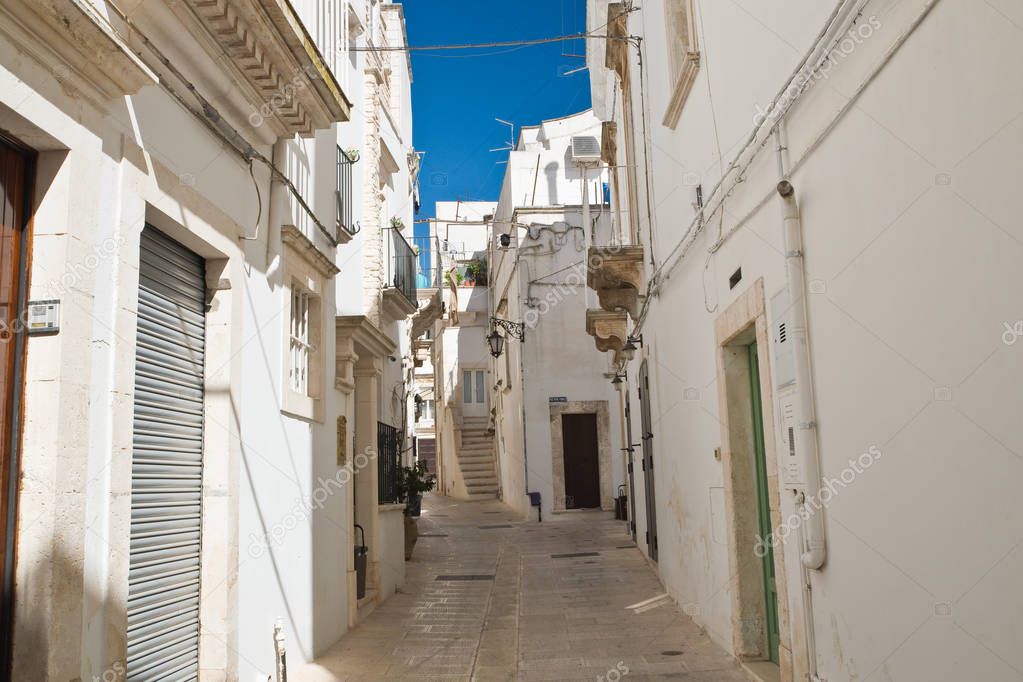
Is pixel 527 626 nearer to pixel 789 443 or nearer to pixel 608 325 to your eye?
pixel 789 443

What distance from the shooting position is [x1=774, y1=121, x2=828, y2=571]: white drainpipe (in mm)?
4586

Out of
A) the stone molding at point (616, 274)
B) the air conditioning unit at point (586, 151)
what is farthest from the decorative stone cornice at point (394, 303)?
the air conditioning unit at point (586, 151)

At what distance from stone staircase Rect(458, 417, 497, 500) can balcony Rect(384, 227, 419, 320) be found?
51.5ft

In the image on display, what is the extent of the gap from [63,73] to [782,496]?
4.43 meters

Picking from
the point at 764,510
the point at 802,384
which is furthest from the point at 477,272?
the point at 802,384

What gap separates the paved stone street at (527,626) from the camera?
682 cm

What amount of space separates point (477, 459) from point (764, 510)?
25780 millimetres

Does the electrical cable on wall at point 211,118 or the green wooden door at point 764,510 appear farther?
the green wooden door at point 764,510

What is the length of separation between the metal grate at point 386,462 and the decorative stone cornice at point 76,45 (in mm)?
6963

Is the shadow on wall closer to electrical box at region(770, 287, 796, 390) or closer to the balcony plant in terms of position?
electrical box at region(770, 287, 796, 390)

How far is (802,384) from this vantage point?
4.69m

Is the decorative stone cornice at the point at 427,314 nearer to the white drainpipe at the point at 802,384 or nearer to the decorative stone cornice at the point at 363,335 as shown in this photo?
the decorative stone cornice at the point at 363,335

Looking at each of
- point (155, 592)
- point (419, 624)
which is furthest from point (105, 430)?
point (419, 624)

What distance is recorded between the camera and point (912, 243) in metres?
3.41
